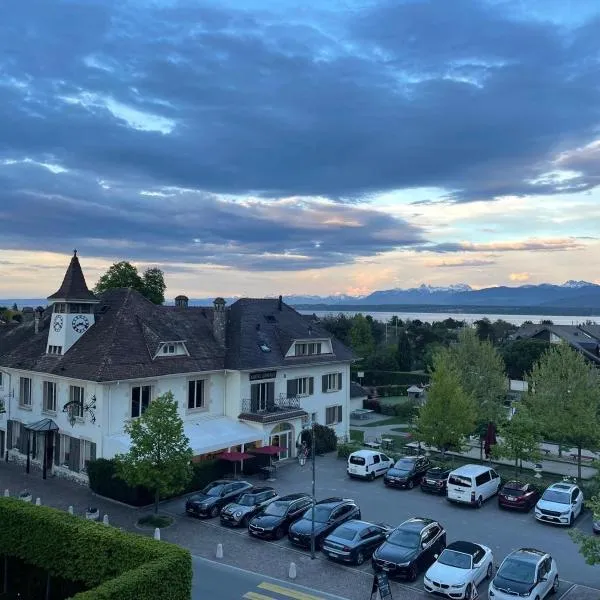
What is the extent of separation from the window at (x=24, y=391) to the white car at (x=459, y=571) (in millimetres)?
27918

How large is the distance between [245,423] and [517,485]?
1674cm

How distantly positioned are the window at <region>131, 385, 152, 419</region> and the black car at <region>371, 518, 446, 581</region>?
16.8m

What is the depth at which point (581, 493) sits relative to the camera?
30.8 meters

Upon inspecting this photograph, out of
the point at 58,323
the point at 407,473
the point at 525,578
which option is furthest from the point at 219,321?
Result: the point at 525,578

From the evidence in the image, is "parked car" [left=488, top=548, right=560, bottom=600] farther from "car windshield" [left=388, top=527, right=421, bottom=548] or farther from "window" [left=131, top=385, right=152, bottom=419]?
"window" [left=131, top=385, right=152, bottom=419]

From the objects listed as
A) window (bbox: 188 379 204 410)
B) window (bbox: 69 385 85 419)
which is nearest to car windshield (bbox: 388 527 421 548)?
window (bbox: 188 379 204 410)

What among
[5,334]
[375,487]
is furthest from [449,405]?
Answer: [5,334]

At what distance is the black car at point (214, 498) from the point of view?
28.4 m

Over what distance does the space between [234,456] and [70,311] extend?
44.1ft

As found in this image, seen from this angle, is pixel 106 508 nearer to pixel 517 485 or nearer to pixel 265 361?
pixel 265 361

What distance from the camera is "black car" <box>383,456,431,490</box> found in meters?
33.8

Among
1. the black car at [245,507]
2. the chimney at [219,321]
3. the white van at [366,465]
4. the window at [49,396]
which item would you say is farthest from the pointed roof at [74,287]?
the white van at [366,465]

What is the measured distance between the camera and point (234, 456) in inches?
1357

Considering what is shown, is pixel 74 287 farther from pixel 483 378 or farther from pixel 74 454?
pixel 483 378
